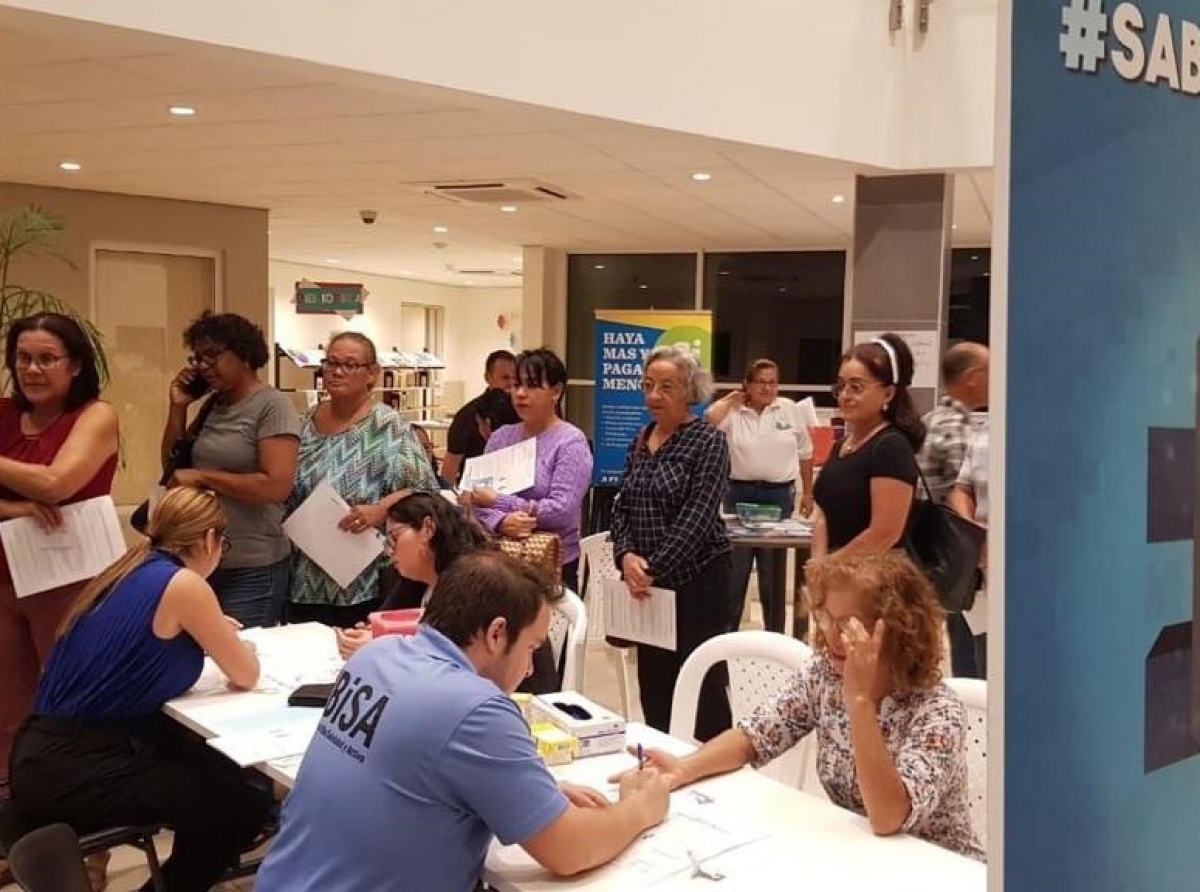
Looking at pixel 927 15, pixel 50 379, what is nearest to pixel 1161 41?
pixel 50 379

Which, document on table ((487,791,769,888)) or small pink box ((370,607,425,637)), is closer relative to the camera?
document on table ((487,791,769,888))

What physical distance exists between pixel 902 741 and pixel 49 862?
169 cm

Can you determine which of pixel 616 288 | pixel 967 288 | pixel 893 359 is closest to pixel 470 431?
pixel 893 359

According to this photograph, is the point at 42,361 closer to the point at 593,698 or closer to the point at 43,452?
the point at 43,452

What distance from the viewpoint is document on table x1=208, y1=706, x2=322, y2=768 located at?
2.21 meters

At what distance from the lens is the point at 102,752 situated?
96.7 inches

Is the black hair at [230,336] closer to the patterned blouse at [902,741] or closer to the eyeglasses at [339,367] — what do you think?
the eyeglasses at [339,367]

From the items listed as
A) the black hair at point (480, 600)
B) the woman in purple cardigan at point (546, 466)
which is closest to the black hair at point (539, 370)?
the woman in purple cardigan at point (546, 466)

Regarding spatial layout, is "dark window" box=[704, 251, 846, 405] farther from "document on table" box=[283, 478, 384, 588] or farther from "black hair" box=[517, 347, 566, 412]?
"document on table" box=[283, 478, 384, 588]

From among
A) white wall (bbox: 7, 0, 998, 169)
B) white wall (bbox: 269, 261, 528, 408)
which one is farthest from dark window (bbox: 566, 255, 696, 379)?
white wall (bbox: 7, 0, 998, 169)

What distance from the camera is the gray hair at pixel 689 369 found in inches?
140

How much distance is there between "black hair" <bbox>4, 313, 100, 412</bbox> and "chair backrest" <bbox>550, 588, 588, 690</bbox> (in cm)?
148

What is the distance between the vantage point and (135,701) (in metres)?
2.50

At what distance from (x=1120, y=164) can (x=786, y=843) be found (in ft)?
4.66
